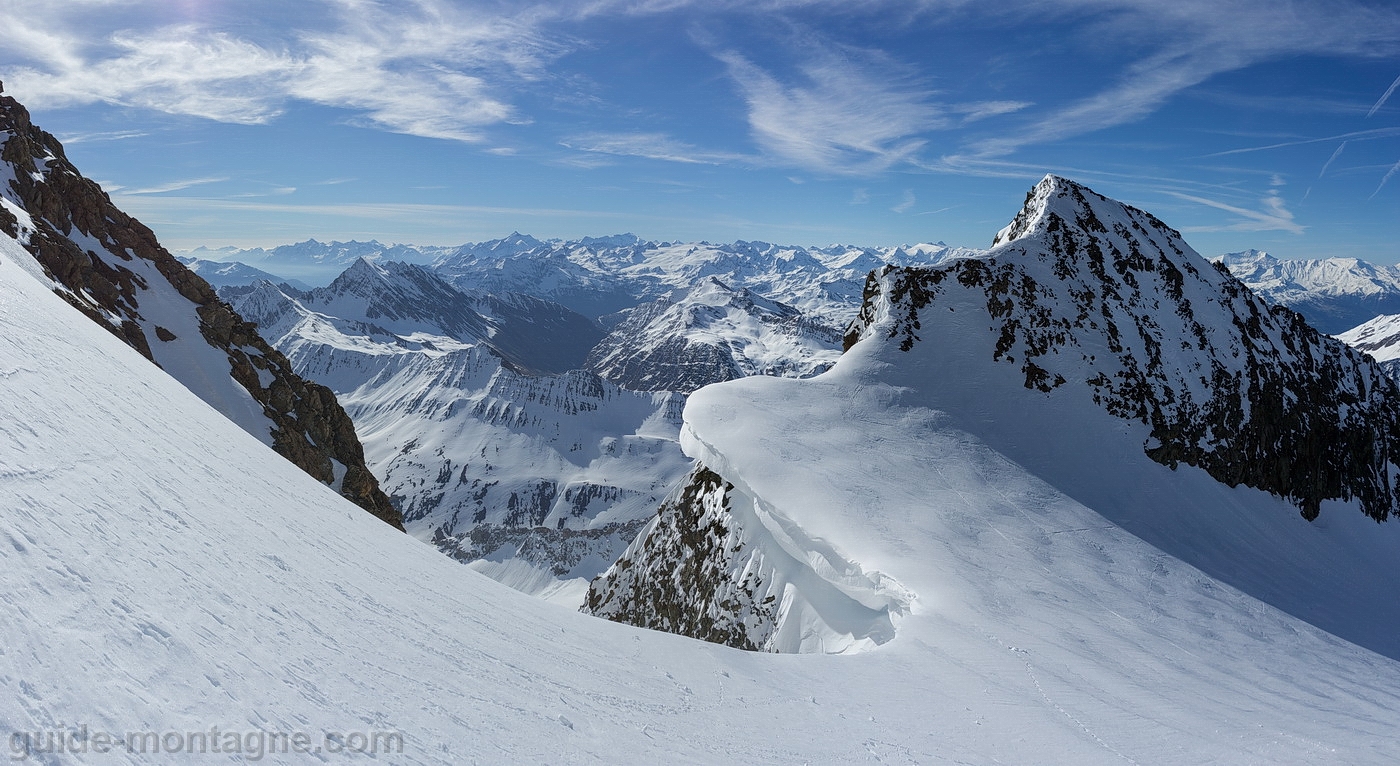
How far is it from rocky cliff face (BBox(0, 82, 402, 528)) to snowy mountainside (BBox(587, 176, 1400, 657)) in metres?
31.5

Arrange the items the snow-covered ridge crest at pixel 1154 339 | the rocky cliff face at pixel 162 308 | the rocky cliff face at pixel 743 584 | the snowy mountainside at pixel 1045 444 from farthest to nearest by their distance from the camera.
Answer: the rocky cliff face at pixel 162 308
the snow-covered ridge crest at pixel 1154 339
the snowy mountainside at pixel 1045 444
the rocky cliff face at pixel 743 584

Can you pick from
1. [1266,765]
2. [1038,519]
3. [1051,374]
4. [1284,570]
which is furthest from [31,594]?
[1284,570]

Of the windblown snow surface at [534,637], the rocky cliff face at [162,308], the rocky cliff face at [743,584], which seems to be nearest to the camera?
the windblown snow surface at [534,637]

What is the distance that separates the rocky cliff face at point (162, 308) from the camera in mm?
47891

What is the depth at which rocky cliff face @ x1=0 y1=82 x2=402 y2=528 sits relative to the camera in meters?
47.9

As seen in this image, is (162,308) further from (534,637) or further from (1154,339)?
(1154,339)

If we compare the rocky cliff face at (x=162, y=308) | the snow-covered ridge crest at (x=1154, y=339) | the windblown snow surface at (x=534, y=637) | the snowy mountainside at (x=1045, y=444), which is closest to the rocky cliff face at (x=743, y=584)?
the snowy mountainside at (x=1045, y=444)

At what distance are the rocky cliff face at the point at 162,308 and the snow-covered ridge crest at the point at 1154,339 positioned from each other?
4870cm

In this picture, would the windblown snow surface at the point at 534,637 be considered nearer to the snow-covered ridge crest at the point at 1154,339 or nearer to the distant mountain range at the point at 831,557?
the distant mountain range at the point at 831,557

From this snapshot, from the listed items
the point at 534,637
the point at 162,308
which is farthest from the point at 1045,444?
the point at 162,308

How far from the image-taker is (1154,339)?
148 feet

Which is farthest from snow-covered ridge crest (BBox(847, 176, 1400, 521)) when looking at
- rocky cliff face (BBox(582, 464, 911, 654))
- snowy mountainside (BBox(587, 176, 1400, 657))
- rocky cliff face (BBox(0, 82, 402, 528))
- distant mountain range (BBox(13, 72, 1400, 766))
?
rocky cliff face (BBox(0, 82, 402, 528))

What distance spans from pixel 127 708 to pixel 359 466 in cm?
6531

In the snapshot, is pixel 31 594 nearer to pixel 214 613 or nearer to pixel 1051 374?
pixel 214 613
